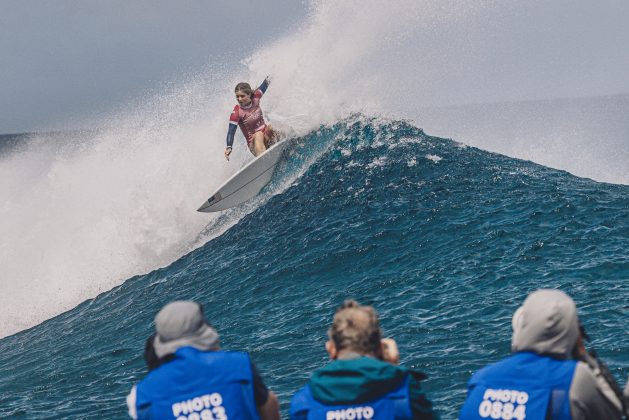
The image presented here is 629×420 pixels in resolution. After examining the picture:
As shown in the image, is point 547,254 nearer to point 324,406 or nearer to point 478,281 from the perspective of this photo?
point 478,281

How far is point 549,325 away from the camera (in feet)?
10.9

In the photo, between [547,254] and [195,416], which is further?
[547,254]

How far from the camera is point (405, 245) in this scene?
13336 mm

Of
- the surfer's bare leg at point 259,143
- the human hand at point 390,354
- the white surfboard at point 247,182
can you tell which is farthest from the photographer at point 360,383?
the surfer's bare leg at point 259,143

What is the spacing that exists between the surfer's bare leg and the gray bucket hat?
559 inches

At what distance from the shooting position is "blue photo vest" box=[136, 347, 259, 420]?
367 cm

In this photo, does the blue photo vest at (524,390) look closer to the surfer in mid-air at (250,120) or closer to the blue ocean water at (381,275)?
the blue ocean water at (381,275)

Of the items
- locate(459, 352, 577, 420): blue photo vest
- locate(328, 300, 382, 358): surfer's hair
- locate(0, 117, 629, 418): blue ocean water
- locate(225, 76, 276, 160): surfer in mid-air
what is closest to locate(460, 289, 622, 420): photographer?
locate(459, 352, 577, 420): blue photo vest

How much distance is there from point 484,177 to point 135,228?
360 inches

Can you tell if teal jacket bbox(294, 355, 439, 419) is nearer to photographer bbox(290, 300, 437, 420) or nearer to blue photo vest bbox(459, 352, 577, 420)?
photographer bbox(290, 300, 437, 420)

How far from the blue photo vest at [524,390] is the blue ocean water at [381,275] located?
11.8 ft

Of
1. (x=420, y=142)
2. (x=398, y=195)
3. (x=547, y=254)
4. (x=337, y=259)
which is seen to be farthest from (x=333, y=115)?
(x=547, y=254)

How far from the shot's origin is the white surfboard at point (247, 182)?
17438 millimetres

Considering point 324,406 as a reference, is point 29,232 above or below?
above
